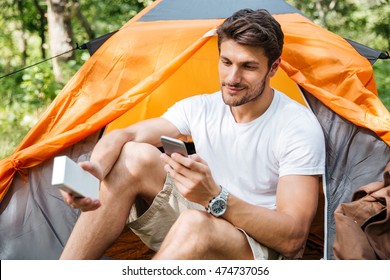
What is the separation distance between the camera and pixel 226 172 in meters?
2.16

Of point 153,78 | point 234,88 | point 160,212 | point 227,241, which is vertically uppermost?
point 234,88

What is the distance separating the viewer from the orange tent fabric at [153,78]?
2.32 metres

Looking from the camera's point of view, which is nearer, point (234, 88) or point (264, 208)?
point (264, 208)

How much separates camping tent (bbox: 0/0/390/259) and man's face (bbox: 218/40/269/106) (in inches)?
14.2

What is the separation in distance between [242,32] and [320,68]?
1.82 ft

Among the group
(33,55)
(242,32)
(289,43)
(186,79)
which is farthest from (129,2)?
(242,32)

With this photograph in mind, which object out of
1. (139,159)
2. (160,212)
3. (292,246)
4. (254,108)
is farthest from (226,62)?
(292,246)

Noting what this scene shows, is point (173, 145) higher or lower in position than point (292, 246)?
higher

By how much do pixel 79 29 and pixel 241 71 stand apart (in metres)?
5.59

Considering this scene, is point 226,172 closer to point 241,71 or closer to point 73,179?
point 241,71

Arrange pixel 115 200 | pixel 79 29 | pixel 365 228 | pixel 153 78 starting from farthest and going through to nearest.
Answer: pixel 79 29 < pixel 153 78 < pixel 115 200 < pixel 365 228

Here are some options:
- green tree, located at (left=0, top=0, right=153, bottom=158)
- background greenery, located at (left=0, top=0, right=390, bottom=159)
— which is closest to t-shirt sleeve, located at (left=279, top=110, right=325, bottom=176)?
green tree, located at (left=0, top=0, right=153, bottom=158)

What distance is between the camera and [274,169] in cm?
209

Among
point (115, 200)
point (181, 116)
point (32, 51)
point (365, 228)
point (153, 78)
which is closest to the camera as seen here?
point (365, 228)
